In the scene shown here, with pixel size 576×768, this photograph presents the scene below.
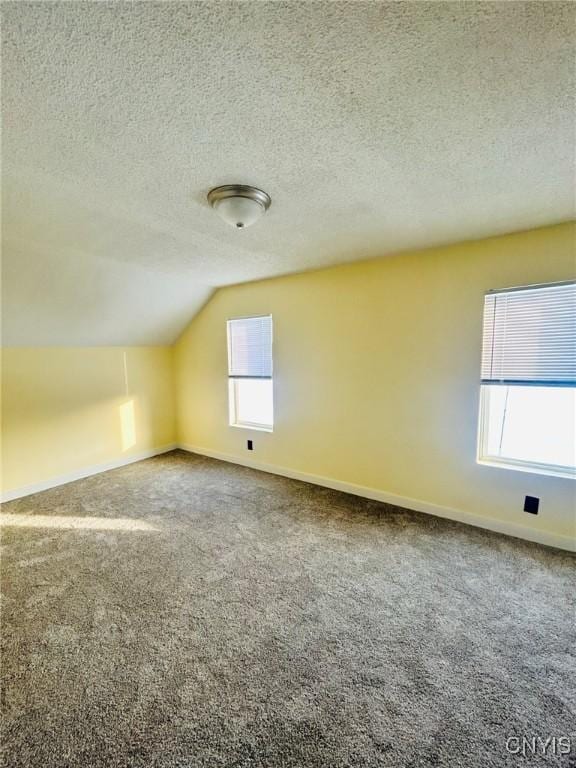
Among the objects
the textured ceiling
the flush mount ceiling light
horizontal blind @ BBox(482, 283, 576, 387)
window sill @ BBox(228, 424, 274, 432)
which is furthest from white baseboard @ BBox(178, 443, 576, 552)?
the flush mount ceiling light

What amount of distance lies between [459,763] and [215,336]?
401cm

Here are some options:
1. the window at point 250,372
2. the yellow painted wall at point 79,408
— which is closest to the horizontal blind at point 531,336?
the window at point 250,372

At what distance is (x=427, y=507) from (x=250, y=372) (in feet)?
7.86

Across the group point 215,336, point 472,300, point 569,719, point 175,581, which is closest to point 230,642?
point 175,581

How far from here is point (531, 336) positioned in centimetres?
232

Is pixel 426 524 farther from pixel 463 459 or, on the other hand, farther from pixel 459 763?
pixel 459 763

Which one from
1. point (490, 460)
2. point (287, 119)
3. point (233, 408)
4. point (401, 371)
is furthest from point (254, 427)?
point (287, 119)

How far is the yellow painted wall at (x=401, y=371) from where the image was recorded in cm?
240

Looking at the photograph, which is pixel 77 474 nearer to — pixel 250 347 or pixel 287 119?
pixel 250 347

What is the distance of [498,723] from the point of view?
1.24 meters

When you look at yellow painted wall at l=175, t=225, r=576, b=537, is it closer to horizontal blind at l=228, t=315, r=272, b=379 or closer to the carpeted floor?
horizontal blind at l=228, t=315, r=272, b=379

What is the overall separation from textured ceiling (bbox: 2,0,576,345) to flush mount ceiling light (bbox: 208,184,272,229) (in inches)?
2.4

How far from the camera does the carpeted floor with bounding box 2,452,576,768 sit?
118 centimetres

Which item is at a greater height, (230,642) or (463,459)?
(463,459)
